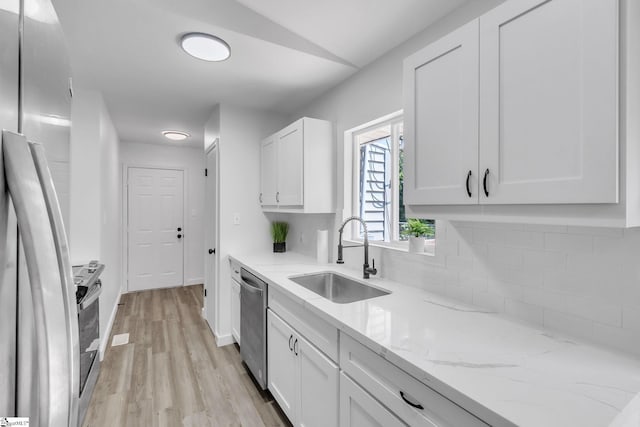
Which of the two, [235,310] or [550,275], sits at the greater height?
[550,275]

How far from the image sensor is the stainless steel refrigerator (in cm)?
38

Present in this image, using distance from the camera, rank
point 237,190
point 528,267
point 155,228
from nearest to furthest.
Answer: point 528,267, point 237,190, point 155,228

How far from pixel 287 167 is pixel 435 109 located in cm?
158

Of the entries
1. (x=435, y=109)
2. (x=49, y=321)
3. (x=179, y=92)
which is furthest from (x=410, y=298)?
(x=179, y=92)

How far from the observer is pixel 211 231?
3.41 meters

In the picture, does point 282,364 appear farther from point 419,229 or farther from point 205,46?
point 205,46

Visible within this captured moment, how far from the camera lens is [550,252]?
4.12 feet

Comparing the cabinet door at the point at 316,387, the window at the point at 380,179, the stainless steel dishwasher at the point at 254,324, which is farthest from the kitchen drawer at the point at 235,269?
the cabinet door at the point at 316,387

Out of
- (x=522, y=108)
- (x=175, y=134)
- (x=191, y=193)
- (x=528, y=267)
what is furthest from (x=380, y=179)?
(x=191, y=193)

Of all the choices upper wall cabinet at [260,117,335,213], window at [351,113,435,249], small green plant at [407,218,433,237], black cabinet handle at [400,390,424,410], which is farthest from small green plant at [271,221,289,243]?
black cabinet handle at [400,390,424,410]

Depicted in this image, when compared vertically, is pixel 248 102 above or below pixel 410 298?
above

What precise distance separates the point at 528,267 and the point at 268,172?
2.30m

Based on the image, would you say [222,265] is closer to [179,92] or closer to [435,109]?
[179,92]

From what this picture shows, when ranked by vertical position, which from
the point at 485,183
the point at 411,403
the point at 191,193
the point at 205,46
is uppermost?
the point at 205,46
